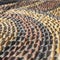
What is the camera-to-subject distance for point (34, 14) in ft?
18.6

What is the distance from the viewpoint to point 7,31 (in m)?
4.26

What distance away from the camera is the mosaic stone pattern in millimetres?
3306

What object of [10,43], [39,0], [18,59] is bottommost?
[18,59]

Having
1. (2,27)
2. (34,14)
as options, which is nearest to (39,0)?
(34,14)

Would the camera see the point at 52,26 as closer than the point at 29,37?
No

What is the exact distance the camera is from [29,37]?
3.99 metres

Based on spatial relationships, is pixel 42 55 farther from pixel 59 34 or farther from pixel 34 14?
pixel 34 14

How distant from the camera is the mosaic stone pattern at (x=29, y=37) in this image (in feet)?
10.8

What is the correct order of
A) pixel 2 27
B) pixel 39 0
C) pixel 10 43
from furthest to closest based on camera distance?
pixel 39 0 < pixel 2 27 < pixel 10 43

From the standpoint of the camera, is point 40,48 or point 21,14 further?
point 21,14

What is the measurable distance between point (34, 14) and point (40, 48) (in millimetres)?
2254

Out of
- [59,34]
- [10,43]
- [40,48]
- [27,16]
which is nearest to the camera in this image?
[40,48]

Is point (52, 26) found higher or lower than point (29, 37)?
higher

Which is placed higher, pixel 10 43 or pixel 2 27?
pixel 2 27
